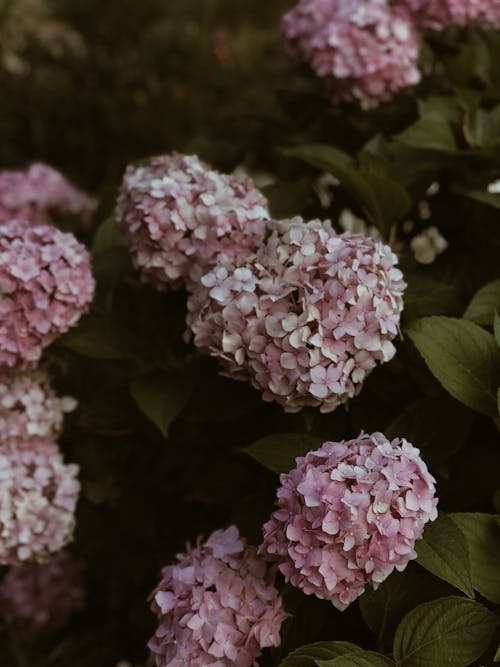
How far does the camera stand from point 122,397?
1824 millimetres

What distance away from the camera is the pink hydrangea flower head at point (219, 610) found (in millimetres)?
1263

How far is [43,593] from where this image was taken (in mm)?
2209

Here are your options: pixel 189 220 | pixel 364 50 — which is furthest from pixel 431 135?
pixel 189 220

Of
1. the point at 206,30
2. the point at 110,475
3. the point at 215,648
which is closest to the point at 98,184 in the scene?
the point at 206,30

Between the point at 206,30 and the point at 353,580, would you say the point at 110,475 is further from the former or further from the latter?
the point at 206,30

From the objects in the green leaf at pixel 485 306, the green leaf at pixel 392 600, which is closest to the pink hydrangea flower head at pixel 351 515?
the green leaf at pixel 392 600

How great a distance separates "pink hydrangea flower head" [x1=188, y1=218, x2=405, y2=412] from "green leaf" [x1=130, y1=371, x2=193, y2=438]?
0.23 m

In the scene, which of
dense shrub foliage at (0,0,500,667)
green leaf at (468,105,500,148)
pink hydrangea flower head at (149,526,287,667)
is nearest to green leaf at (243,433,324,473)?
dense shrub foliage at (0,0,500,667)

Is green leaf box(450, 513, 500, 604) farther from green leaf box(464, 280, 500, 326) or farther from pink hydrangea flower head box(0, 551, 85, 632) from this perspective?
pink hydrangea flower head box(0, 551, 85, 632)

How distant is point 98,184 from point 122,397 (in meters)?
2.52

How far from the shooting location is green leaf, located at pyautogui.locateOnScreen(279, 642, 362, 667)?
4.06 feet

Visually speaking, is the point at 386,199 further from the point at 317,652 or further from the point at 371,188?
the point at 317,652

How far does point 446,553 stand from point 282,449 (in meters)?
0.28

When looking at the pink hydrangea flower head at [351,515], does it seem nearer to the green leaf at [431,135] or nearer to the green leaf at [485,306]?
the green leaf at [485,306]
